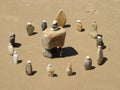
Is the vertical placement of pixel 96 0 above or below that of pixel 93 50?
above

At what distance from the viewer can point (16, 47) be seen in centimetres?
1107

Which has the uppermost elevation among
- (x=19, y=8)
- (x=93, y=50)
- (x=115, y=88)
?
(x=19, y=8)

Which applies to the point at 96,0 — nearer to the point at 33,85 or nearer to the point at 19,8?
the point at 19,8

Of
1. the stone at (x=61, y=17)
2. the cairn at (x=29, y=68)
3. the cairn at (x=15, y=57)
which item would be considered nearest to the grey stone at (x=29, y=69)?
the cairn at (x=29, y=68)

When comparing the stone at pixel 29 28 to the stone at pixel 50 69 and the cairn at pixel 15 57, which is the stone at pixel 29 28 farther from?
the stone at pixel 50 69

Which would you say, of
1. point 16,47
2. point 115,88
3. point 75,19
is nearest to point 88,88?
point 115,88

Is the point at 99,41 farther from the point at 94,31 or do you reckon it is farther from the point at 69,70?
the point at 69,70

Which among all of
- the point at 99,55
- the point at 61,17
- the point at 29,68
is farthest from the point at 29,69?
the point at 61,17

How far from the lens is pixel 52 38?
400 inches

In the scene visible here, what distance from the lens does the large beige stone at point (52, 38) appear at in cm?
1016

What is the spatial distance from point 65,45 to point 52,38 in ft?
3.42

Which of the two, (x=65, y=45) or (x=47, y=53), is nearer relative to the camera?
(x=47, y=53)

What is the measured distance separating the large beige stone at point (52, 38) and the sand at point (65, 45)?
469mm

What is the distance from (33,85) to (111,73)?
2.16 m
